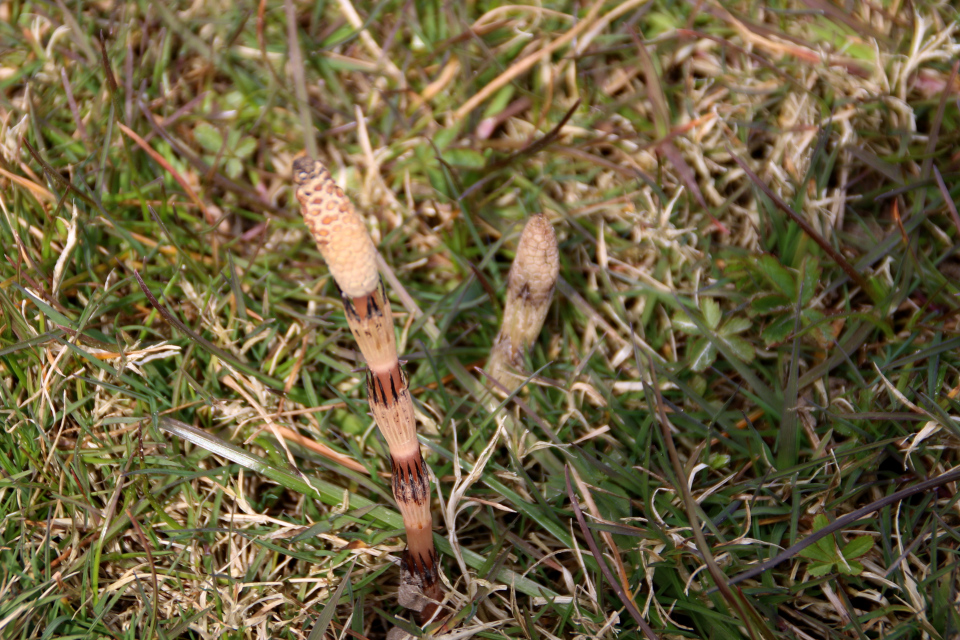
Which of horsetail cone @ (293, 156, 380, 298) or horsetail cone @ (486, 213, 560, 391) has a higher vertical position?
horsetail cone @ (293, 156, 380, 298)

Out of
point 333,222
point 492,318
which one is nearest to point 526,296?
point 492,318

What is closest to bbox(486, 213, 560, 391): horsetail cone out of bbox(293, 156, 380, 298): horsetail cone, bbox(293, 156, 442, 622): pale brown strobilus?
bbox(293, 156, 442, 622): pale brown strobilus

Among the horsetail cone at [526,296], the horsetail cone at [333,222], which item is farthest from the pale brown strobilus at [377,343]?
the horsetail cone at [526,296]

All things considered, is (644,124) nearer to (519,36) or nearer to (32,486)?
(519,36)

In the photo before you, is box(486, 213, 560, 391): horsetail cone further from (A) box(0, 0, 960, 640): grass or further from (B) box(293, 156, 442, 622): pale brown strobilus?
(B) box(293, 156, 442, 622): pale brown strobilus

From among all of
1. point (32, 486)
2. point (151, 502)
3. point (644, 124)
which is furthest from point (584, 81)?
point (32, 486)

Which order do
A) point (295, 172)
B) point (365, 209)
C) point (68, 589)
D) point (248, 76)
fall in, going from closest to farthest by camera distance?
point (295, 172), point (68, 589), point (365, 209), point (248, 76)

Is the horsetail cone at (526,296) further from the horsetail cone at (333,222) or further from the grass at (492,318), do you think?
the horsetail cone at (333,222)
